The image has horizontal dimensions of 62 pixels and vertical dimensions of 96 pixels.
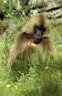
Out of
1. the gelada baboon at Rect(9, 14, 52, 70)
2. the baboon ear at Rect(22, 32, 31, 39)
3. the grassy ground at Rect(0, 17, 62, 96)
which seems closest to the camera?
the grassy ground at Rect(0, 17, 62, 96)

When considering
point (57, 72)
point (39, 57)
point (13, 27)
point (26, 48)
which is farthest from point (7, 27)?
point (57, 72)

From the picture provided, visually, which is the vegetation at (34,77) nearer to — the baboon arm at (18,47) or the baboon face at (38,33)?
the baboon arm at (18,47)

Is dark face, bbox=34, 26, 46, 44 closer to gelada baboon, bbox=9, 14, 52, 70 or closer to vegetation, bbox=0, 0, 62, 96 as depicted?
gelada baboon, bbox=9, 14, 52, 70

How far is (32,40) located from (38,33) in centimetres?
18

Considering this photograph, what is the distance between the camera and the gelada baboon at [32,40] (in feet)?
29.9

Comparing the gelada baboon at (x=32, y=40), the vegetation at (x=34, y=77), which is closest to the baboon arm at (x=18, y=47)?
the gelada baboon at (x=32, y=40)

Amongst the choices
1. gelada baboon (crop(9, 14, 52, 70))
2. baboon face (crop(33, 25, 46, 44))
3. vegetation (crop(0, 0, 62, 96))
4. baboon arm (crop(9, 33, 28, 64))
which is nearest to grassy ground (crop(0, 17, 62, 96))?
vegetation (crop(0, 0, 62, 96))

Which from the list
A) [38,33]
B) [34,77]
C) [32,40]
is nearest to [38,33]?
[38,33]

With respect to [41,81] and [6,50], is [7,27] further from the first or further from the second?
[41,81]

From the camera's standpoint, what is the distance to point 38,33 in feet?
30.3

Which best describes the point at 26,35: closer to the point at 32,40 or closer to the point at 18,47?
the point at 32,40

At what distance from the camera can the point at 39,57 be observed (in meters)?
8.25

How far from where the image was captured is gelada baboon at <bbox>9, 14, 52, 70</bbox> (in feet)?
29.9

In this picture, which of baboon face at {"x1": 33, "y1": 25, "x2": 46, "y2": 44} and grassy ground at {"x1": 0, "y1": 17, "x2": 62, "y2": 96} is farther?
baboon face at {"x1": 33, "y1": 25, "x2": 46, "y2": 44}
